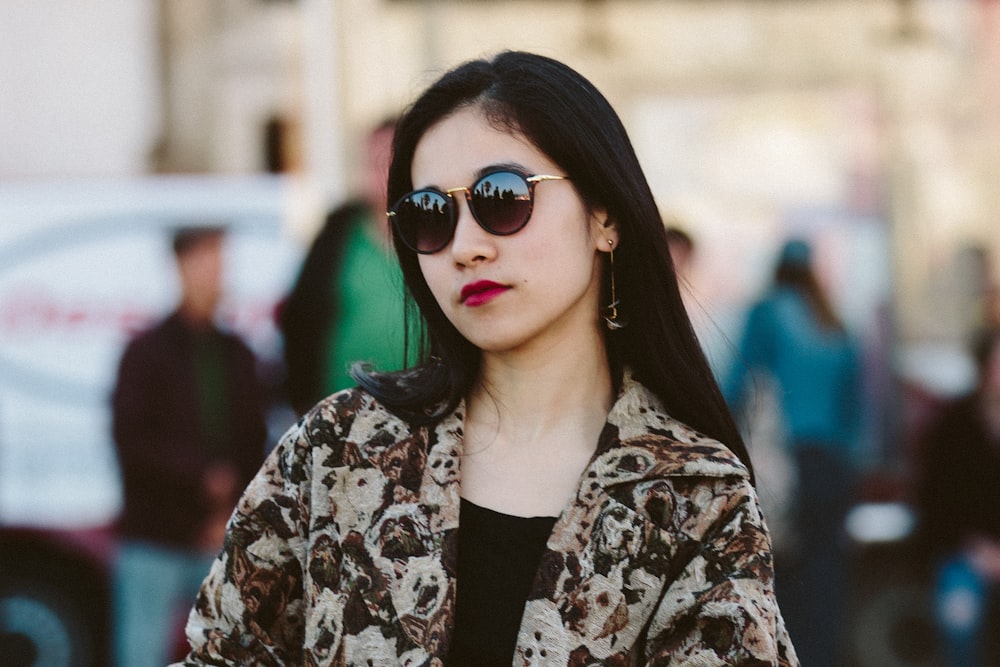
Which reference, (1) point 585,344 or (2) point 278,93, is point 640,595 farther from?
(2) point 278,93

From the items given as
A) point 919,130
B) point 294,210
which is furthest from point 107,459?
point 919,130

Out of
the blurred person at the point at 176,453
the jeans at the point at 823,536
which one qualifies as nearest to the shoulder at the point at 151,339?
the blurred person at the point at 176,453

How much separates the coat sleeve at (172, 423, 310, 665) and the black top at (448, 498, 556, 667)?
→ 0.21m

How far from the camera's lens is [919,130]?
21.8ft

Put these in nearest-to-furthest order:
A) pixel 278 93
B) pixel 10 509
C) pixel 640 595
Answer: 1. pixel 640 595
2. pixel 10 509
3. pixel 278 93

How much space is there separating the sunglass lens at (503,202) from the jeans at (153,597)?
3232 mm

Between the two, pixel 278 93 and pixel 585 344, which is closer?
pixel 585 344

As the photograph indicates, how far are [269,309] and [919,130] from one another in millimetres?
3673

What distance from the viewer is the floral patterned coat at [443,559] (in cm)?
149

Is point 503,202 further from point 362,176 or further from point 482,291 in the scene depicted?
point 362,176

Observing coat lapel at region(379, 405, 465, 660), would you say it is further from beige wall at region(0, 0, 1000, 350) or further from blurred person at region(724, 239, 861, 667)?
beige wall at region(0, 0, 1000, 350)

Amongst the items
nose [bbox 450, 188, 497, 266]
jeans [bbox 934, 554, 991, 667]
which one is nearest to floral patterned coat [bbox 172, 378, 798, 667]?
nose [bbox 450, 188, 497, 266]

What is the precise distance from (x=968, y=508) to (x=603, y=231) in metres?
3.71

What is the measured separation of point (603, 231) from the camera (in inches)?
66.9
